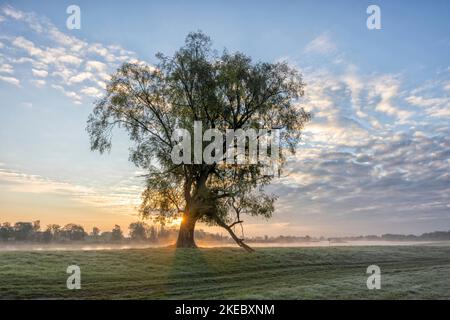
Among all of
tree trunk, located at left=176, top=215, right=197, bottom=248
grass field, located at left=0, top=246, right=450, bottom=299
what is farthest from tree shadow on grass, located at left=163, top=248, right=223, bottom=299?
tree trunk, located at left=176, top=215, right=197, bottom=248

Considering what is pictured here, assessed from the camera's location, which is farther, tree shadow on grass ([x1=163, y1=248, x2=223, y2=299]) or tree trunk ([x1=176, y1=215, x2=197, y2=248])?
tree trunk ([x1=176, y1=215, x2=197, y2=248])

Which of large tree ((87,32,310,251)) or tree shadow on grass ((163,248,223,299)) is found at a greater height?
large tree ((87,32,310,251))

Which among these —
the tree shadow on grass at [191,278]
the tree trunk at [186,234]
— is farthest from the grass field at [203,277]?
the tree trunk at [186,234]

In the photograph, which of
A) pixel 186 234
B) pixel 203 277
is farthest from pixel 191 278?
pixel 186 234

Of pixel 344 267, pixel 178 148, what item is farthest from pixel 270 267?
pixel 178 148

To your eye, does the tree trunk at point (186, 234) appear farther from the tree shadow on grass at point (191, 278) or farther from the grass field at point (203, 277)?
the tree shadow on grass at point (191, 278)

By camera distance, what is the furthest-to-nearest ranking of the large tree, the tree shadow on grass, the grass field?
the large tree < the tree shadow on grass < the grass field

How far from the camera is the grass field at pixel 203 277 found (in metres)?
17.9

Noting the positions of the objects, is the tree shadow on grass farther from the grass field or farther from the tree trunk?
the tree trunk

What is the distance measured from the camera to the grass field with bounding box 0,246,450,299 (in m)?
17.9
